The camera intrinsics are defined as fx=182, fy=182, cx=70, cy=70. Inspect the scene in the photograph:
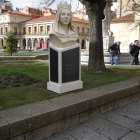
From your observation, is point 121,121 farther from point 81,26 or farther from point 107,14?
point 81,26

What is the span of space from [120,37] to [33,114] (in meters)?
26.3

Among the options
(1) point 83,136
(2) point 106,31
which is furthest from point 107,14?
(1) point 83,136

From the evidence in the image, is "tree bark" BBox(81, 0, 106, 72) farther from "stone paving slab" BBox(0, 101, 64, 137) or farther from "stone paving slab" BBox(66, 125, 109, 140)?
"stone paving slab" BBox(0, 101, 64, 137)

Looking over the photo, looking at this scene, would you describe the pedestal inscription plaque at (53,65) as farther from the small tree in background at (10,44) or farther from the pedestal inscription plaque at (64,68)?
the small tree in background at (10,44)

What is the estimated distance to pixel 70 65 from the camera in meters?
4.85

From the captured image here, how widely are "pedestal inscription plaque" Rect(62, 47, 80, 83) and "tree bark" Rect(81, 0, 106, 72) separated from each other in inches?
133

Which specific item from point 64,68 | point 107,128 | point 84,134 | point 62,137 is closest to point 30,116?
point 62,137

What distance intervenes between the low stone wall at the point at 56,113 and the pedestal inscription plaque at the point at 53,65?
78 cm

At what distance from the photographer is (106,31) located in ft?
54.6

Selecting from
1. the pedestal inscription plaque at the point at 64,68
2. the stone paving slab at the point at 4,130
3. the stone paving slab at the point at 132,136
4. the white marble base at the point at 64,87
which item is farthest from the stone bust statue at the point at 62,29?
the stone paving slab at the point at 132,136

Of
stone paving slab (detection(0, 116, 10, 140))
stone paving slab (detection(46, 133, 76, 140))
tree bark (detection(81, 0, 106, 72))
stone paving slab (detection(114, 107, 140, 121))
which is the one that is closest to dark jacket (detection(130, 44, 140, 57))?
tree bark (detection(81, 0, 106, 72))

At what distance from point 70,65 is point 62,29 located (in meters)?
0.97

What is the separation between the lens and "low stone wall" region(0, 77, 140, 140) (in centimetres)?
303

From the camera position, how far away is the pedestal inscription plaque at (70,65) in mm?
4710
